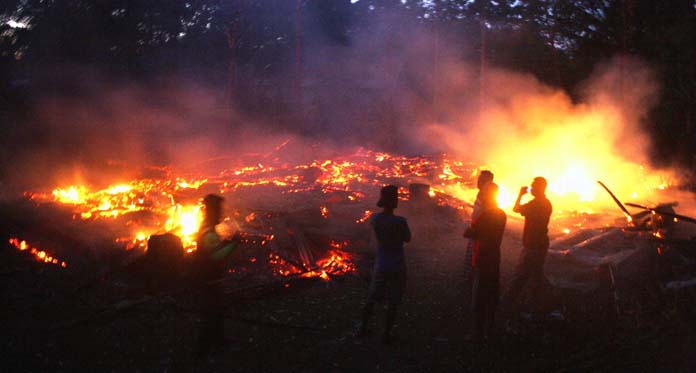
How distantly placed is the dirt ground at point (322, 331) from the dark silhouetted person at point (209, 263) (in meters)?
0.46

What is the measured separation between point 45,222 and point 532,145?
1443cm

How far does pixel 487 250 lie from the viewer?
4918 millimetres

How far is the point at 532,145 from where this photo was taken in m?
16.5

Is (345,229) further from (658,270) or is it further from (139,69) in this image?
(139,69)

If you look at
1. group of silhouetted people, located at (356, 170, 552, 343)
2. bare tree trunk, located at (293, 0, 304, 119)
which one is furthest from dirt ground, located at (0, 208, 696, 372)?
→ bare tree trunk, located at (293, 0, 304, 119)

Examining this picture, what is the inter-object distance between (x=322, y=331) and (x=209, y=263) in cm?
167

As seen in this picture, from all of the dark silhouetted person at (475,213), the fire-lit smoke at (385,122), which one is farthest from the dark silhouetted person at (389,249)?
the fire-lit smoke at (385,122)

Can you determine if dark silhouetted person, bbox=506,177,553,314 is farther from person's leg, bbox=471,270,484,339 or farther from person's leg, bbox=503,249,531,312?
person's leg, bbox=471,270,484,339

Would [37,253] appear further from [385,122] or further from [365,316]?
[385,122]

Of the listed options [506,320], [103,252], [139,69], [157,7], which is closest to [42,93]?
[139,69]

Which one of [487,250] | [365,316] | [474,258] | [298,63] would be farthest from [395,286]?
[298,63]

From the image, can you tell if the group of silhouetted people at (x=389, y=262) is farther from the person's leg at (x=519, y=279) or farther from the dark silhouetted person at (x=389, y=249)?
the person's leg at (x=519, y=279)

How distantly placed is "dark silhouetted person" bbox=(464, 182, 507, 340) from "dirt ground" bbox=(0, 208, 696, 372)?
49 centimetres

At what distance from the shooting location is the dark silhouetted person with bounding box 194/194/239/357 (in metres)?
4.82
